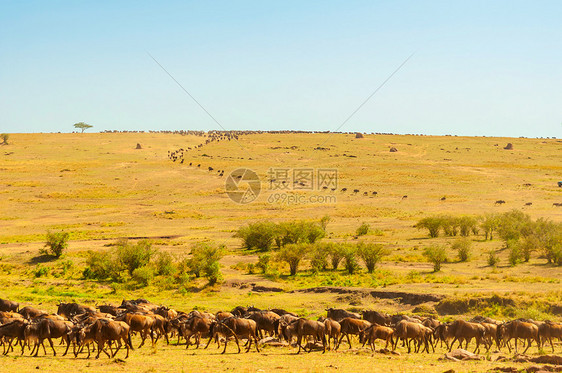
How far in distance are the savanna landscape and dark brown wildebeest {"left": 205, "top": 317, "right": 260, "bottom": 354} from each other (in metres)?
0.79

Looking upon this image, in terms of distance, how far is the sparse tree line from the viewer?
1470 inches

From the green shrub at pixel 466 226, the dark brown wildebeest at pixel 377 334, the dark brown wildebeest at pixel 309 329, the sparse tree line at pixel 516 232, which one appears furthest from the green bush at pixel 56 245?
the green shrub at pixel 466 226

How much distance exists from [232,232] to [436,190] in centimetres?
4285

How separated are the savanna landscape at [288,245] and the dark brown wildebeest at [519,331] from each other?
0.54 metres

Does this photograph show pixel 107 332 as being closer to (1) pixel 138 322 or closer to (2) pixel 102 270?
(1) pixel 138 322

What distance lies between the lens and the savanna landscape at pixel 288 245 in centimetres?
1867

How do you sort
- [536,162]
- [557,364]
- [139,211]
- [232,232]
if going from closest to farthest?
[557,364] → [232,232] → [139,211] → [536,162]

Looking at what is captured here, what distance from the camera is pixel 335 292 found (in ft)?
98.8

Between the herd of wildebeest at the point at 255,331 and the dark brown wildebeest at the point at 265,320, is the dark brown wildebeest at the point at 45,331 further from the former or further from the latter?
the dark brown wildebeest at the point at 265,320

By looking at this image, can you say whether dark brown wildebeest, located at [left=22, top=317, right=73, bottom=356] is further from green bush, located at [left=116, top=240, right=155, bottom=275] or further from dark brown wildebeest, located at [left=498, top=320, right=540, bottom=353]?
green bush, located at [left=116, top=240, right=155, bottom=275]

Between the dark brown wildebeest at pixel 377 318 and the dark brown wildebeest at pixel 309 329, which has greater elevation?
the dark brown wildebeest at pixel 309 329

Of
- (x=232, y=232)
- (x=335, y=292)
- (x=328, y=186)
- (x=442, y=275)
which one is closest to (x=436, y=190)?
(x=328, y=186)

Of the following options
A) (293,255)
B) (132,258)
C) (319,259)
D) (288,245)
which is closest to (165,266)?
(132,258)

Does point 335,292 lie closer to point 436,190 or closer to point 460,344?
point 460,344
